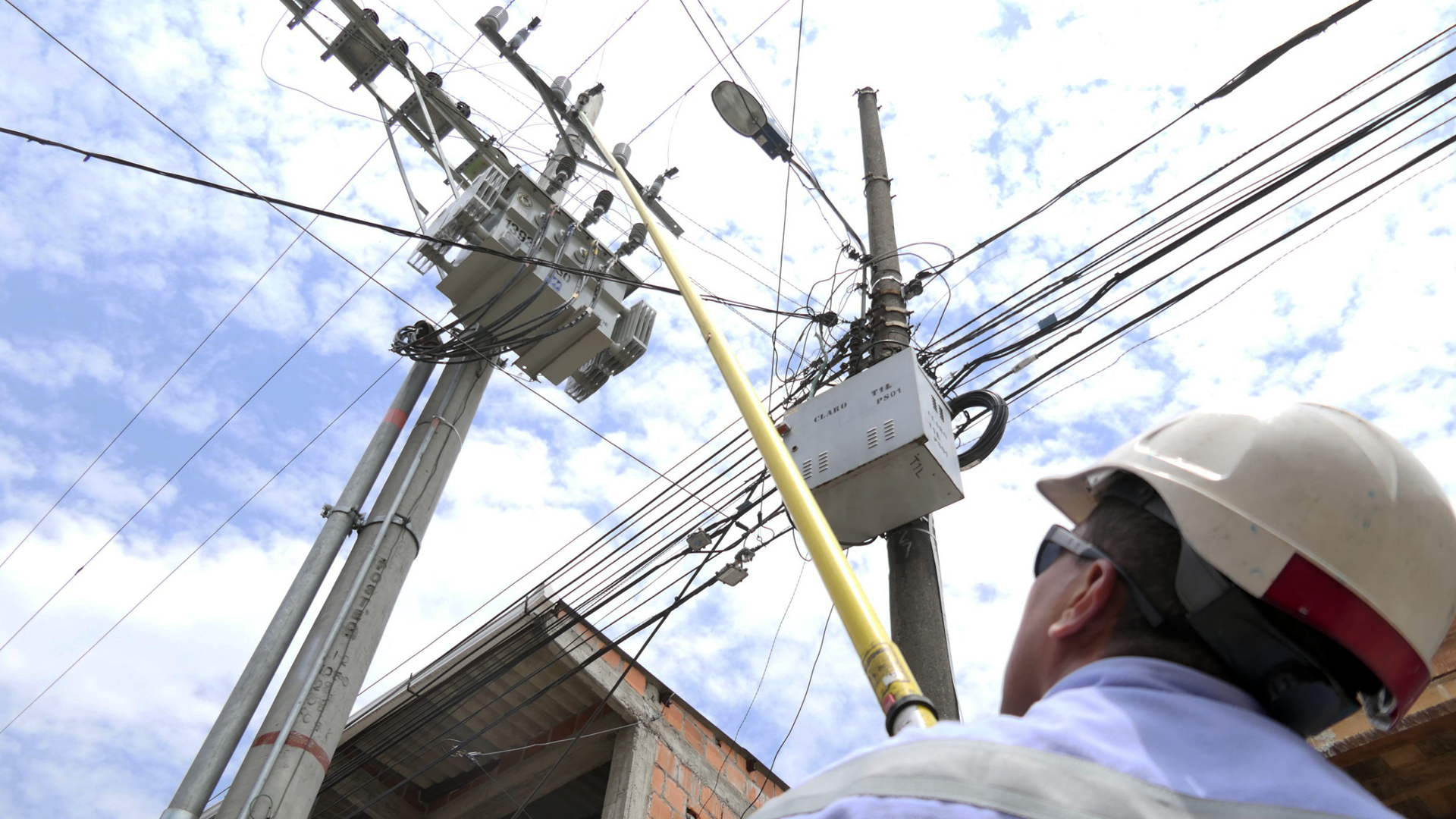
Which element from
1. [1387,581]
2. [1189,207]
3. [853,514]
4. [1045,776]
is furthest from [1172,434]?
[1189,207]

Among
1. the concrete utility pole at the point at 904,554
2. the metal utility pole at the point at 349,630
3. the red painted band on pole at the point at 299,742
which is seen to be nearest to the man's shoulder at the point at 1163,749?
the concrete utility pole at the point at 904,554

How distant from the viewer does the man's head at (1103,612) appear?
1135 millimetres

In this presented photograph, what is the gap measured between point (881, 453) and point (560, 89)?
15.7 feet

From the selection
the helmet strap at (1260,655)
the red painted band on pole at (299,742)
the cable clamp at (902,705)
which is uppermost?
the red painted band on pole at (299,742)

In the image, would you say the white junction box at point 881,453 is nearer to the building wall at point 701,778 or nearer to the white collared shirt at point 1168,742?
the white collared shirt at point 1168,742

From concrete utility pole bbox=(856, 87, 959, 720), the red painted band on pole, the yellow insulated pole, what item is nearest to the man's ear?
the yellow insulated pole

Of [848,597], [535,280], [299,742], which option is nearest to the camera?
[848,597]

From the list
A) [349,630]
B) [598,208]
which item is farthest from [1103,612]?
[598,208]

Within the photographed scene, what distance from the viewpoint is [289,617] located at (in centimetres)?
486

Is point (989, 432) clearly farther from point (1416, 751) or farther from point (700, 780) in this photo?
point (700, 780)

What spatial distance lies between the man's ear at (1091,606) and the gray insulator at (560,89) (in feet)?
22.6

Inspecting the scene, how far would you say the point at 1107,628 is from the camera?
3.84 ft

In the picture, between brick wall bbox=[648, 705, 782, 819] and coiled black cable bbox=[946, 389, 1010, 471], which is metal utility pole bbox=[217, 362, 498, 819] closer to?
coiled black cable bbox=[946, 389, 1010, 471]

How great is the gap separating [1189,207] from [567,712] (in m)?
6.89
